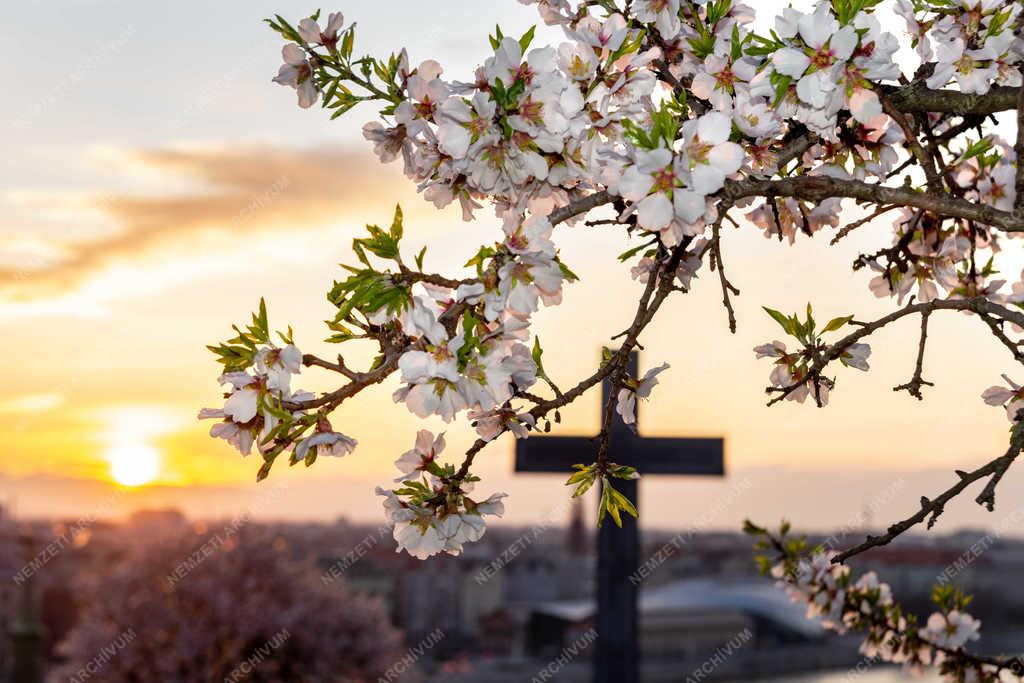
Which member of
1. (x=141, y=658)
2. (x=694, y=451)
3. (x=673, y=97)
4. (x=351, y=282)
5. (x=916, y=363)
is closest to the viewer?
(x=351, y=282)

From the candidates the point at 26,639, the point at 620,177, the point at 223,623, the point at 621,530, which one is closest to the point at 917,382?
the point at 620,177

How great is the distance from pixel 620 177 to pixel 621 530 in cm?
500

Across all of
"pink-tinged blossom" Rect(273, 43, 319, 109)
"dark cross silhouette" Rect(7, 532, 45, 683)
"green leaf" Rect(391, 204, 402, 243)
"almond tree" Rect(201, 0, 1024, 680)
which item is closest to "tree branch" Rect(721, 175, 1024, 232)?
"almond tree" Rect(201, 0, 1024, 680)

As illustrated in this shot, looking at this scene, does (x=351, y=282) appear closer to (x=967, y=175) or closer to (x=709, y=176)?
(x=709, y=176)

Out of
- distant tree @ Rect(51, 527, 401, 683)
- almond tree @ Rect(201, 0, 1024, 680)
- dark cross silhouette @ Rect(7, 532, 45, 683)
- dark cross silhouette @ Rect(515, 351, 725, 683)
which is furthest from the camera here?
dark cross silhouette @ Rect(7, 532, 45, 683)


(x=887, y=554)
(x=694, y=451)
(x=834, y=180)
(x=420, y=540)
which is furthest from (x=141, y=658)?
(x=887, y=554)

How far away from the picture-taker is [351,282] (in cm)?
190

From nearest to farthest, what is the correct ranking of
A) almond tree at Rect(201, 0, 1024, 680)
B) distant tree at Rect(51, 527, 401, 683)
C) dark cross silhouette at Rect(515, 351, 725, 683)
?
almond tree at Rect(201, 0, 1024, 680) < dark cross silhouette at Rect(515, 351, 725, 683) < distant tree at Rect(51, 527, 401, 683)

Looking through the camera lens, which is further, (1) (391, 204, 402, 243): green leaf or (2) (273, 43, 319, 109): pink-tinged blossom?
(2) (273, 43, 319, 109): pink-tinged blossom

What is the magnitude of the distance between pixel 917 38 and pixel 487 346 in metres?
1.82

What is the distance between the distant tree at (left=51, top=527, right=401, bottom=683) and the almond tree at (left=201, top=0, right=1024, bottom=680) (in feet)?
26.5

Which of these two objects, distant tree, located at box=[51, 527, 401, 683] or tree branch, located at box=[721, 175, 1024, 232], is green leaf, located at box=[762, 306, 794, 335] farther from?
distant tree, located at box=[51, 527, 401, 683]

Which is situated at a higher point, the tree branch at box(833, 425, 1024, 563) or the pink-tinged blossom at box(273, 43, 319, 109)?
the pink-tinged blossom at box(273, 43, 319, 109)

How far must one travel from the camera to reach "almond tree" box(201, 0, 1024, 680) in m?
1.88
